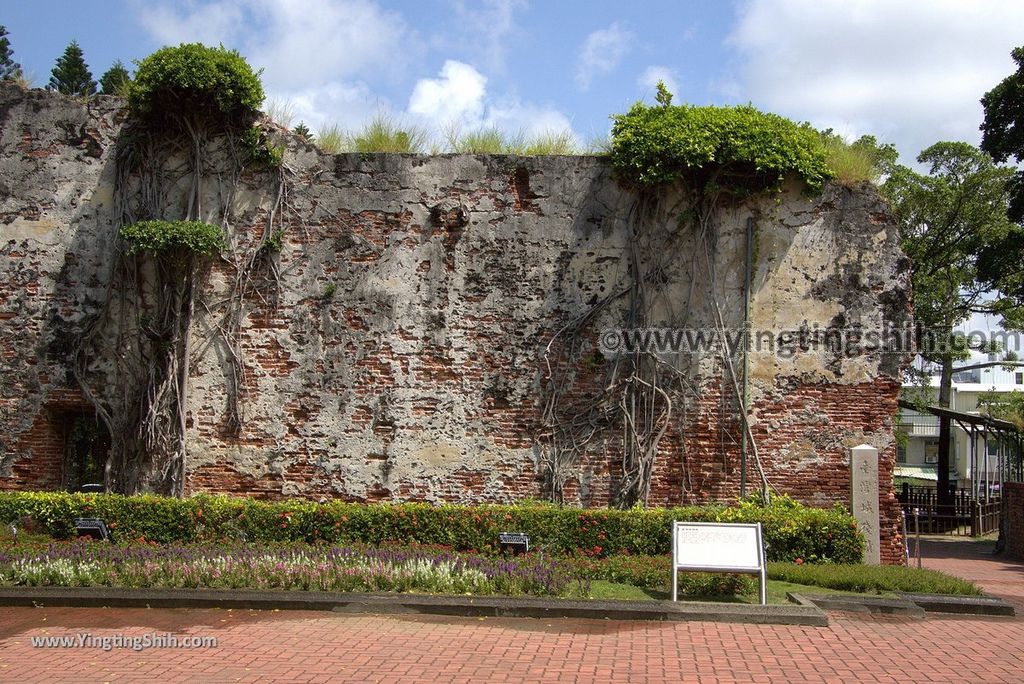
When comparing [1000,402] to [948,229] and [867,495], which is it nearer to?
[948,229]

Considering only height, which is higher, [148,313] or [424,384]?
[148,313]

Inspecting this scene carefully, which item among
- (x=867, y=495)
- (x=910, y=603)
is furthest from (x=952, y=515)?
(x=910, y=603)

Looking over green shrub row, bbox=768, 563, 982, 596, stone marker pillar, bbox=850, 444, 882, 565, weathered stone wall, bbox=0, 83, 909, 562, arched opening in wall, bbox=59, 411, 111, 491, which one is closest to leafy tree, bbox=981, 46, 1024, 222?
weathered stone wall, bbox=0, 83, 909, 562

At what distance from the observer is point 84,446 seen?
473 inches

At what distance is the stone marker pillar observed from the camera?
1058cm

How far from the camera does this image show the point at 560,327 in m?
11.6

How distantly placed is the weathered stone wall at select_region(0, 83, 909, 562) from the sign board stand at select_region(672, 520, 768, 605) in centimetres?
337

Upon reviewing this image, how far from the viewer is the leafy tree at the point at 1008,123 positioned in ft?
57.0

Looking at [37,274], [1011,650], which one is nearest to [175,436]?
[37,274]

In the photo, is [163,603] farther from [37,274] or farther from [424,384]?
[37,274]

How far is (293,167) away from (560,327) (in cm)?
396

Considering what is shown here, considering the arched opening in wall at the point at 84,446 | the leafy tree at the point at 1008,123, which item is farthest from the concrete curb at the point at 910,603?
the leafy tree at the point at 1008,123

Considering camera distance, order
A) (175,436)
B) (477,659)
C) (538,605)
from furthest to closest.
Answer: (175,436)
(538,605)
(477,659)

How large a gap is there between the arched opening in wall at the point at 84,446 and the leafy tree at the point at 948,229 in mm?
20988
